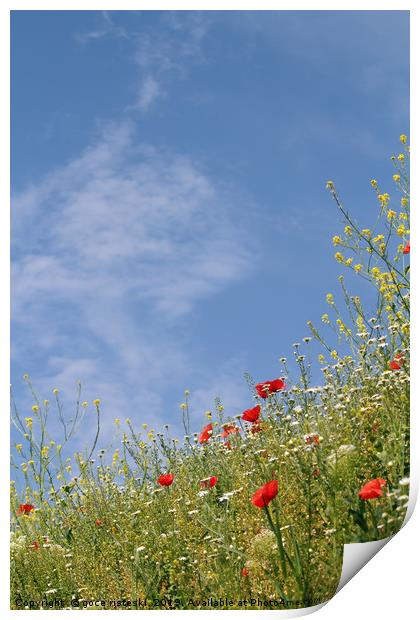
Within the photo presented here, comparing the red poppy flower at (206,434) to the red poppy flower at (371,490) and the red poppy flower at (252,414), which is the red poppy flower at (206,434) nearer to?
the red poppy flower at (252,414)

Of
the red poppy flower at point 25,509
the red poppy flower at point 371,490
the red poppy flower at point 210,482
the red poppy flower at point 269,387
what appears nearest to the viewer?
the red poppy flower at point 371,490

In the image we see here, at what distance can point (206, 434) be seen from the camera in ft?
11.9

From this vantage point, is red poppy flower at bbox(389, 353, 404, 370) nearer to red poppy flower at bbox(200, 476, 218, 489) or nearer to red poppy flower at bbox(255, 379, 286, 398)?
red poppy flower at bbox(255, 379, 286, 398)

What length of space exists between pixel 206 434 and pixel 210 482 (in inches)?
10.2

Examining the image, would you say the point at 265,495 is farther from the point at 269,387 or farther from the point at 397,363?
the point at 397,363

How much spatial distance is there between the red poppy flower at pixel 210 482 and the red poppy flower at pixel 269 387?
454mm

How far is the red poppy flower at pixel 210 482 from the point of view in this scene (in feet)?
11.1

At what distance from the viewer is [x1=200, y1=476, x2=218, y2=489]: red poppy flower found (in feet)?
11.1

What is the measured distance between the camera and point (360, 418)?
3.08m

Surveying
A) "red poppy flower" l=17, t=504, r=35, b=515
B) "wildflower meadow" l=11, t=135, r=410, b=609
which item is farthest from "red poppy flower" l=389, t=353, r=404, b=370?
"red poppy flower" l=17, t=504, r=35, b=515

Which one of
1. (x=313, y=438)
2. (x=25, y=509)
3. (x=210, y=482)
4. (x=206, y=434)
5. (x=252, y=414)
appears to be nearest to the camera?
(x=313, y=438)

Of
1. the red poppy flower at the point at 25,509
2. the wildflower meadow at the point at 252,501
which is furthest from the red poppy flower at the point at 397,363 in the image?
the red poppy flower at the point at 25,509
